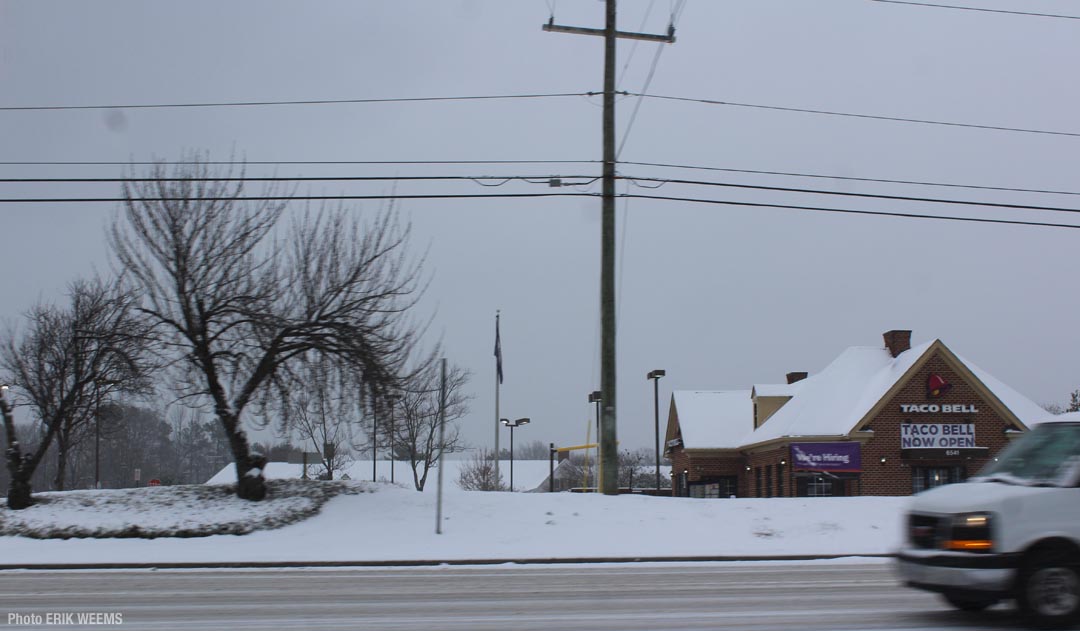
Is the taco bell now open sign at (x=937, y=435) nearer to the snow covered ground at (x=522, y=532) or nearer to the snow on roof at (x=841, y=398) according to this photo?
the snow on roof at (x=841, y=398)

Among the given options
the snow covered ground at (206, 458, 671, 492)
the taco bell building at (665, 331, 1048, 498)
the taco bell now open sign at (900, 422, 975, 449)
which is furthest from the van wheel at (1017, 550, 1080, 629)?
the snow covered ground at (206, 458, 671, 492)

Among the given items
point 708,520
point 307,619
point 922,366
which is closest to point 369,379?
point 708,520

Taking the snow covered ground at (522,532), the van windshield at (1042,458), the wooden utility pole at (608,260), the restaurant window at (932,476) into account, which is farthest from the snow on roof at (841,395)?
the van windshield at (1042,458)

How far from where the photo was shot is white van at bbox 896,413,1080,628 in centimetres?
829

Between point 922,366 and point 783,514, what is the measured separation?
23.2 m

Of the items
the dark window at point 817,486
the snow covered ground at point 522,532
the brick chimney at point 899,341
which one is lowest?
the dark window at point 817,486

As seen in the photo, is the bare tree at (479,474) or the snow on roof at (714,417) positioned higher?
the snow on roof at (714,417)

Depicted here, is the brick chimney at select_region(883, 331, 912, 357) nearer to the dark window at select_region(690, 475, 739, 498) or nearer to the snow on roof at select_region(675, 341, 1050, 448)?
the snow on roof at select_region(675, 341, 1050, 448)

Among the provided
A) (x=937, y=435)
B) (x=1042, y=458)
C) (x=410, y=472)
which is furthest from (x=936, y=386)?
(x=410, y=472)

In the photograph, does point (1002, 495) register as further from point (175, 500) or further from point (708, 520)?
point (175, 500)

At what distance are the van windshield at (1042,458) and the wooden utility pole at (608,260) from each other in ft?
35.1

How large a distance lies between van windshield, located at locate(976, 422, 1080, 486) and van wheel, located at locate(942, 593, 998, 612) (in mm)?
1193

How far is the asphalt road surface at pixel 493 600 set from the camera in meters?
8.77

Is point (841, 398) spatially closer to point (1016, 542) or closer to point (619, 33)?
point (619, 33)
